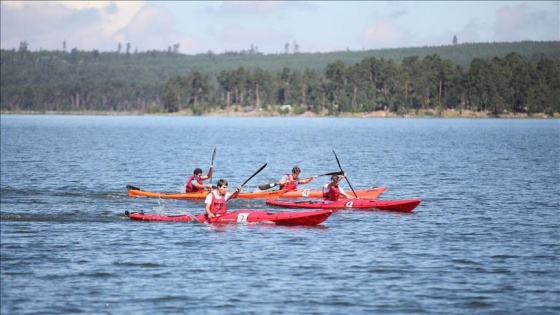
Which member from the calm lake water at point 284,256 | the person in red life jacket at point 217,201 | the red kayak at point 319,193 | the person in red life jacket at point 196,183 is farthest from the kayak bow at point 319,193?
the person in red life jacket at point 217,201

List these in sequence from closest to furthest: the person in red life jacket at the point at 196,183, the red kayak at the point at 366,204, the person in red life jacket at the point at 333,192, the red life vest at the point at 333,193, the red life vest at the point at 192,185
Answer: the red kayak at the point at 366,204 → the person in red life jacket at the point at 333,192 → the red life vest at the point at 333,193 → the person in red life jacket at the point at 196,183 → the red life vest at the point at 192,185

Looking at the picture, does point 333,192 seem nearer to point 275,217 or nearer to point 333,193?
point 333,193

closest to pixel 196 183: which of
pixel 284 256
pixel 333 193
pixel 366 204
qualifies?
pixel 333 193

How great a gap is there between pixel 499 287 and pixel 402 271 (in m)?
2.72

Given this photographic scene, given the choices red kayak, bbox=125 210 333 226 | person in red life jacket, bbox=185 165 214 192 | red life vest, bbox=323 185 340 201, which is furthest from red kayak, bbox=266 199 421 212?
red kayak, bbox=125 210 333 226

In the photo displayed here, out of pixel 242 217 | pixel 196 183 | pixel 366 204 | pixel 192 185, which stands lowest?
pixel 366 204

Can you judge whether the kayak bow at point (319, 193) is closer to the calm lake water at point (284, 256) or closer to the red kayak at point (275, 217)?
the calm lake water at point (284, 256)

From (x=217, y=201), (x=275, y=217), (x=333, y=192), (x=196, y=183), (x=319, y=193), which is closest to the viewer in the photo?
(x=275, y=217)

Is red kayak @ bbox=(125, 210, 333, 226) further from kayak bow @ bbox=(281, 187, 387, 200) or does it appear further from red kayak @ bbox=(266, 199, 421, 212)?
kayak bow @ bbox=(281, 187, 387, 200)

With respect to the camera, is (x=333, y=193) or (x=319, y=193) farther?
(x=319, y=193)

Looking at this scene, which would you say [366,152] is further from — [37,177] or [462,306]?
[462,306]

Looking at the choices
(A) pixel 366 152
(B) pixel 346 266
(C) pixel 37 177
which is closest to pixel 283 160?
(A) pixel 366 152

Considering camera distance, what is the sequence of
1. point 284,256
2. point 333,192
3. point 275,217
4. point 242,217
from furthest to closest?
point 333,192 < point 242,217 < point 275,217 < point 284,256

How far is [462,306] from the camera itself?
20.9m
